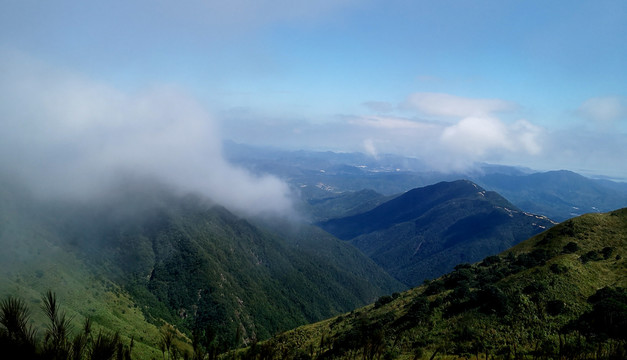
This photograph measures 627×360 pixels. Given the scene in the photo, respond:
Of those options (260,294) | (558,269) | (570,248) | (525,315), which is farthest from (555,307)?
(260,294)

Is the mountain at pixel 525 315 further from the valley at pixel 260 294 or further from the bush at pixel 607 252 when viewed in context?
the valley at pixel 260 294

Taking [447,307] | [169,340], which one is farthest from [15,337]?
[447,307]

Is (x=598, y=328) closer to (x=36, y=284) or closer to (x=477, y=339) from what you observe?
(x=477, y=339)

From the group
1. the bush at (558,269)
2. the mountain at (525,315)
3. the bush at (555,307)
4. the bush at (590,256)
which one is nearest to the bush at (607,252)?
the mountain at (525,315)

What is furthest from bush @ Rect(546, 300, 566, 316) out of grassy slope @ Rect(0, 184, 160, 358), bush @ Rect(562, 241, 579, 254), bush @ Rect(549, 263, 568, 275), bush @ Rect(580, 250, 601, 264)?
grassy slope @ Rect(0, 184, 160, 358)

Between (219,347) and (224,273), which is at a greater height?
(219,347)

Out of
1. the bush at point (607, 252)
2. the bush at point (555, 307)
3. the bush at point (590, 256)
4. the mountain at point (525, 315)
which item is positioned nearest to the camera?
the mountain at point (525, 315)

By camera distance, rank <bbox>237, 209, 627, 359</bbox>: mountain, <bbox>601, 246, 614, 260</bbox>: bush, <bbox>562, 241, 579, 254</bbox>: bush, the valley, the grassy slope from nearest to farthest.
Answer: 1. <bbox>237, 209, 627, 359</bbox>: mountain
2. the valley
3. <bbox>601, 246, 614, 260</bbox>: bush
4. <bbox>562, 241, 579, 254</bbox>: bush
5. the grassy slope

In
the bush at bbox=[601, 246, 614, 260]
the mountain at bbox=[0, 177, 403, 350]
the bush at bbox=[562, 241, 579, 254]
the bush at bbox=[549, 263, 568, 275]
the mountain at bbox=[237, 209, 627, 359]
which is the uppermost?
the bush at bbox=[601, 246, 614, 260]

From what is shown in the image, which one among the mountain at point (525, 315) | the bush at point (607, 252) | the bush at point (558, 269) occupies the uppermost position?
the bush at point (607, 252)

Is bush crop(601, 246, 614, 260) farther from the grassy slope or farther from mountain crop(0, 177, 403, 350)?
mountain crop(0, 177, 403, 350)

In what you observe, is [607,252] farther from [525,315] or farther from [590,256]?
[525,315]
